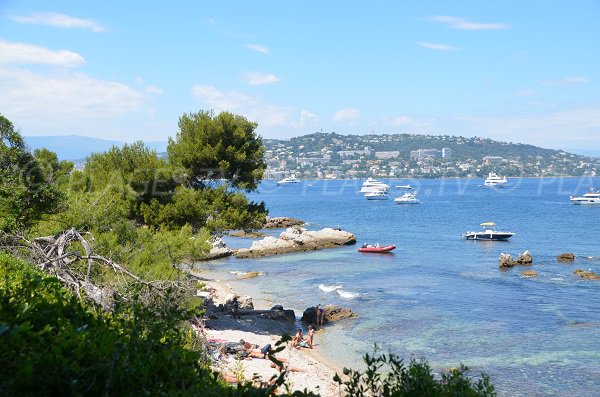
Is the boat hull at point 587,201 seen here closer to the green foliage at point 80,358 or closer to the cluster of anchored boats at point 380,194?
the cluster of anchored boats at point 380,194

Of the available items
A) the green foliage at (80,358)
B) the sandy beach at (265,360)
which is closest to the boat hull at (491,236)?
the sandy beach at (265,360)

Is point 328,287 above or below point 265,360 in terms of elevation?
below

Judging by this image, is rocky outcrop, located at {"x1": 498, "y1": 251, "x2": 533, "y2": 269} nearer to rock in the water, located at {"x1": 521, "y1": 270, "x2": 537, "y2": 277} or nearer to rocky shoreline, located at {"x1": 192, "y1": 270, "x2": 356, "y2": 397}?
rock in the water, located at {"x1": 521, "y1": 270, "x2": 537, "y2": 277}

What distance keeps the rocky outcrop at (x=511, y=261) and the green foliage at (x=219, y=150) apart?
22.4 meters

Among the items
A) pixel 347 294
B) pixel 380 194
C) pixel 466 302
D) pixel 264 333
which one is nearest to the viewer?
pixel 264 333

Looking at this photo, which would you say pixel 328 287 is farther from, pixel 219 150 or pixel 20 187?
pixel 20 187

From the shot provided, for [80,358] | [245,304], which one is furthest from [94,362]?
[245,304]

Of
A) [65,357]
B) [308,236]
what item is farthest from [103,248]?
[308,236]

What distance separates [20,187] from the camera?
12.8 metres

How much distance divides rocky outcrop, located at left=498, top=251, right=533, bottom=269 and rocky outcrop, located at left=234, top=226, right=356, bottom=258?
1682cm

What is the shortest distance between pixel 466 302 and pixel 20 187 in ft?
71.0

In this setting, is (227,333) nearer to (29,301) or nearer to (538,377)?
(538,377)

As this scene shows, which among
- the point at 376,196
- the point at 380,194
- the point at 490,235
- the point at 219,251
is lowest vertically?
the point at 376,196

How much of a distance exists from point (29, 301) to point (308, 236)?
153 feet
